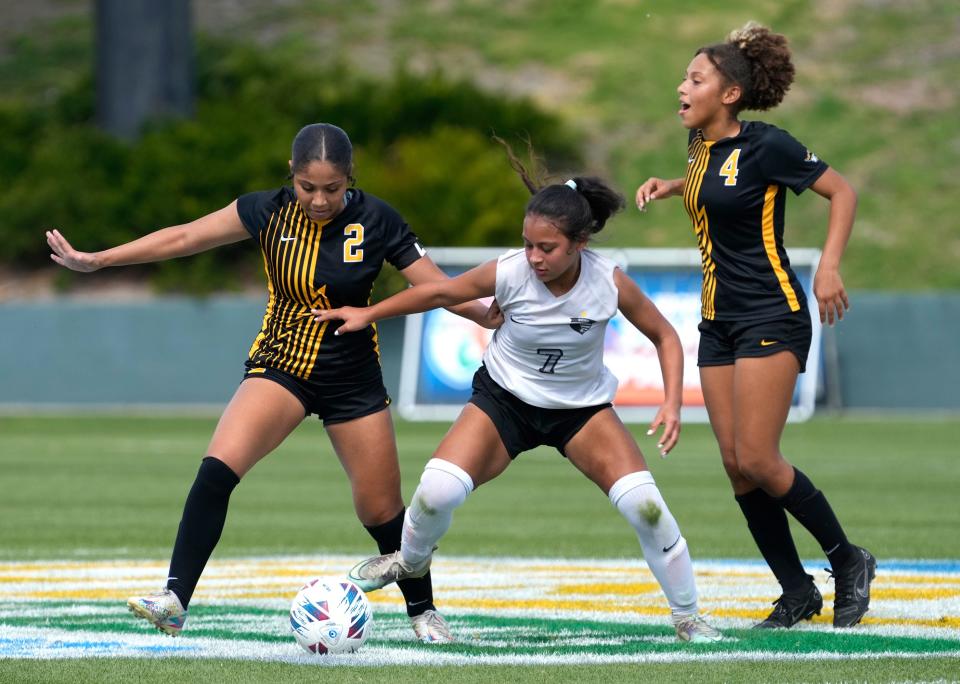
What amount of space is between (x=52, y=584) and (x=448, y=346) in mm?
17409

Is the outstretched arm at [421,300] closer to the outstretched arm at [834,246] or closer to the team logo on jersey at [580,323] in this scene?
the team logo on jersey at [580,323]

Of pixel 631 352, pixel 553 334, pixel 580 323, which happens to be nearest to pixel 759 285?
pixel 580 323

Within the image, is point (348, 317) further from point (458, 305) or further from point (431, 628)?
point (431, 628)

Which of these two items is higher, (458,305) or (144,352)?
(458,305)

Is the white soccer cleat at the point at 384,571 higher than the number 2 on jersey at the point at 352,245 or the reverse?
the reverse

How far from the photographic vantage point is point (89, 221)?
114 ft

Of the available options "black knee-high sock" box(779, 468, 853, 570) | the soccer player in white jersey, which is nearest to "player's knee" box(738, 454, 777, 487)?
"black knee-high sock" box(779, 468, 853, 570)

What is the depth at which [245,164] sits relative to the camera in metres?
34.7

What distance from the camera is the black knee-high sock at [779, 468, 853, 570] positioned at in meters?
7.02

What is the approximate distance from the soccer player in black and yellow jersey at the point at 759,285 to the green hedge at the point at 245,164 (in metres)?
24.6

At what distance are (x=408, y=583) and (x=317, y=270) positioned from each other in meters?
1.35

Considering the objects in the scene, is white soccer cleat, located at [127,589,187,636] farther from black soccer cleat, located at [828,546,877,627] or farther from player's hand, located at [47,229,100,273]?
black soccer cleat, located at [828,546,877,627]

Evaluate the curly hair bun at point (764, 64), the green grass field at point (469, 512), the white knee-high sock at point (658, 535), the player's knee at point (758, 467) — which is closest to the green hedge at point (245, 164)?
the green grass field at point (469, 512)

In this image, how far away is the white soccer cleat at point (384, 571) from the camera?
6695mm
